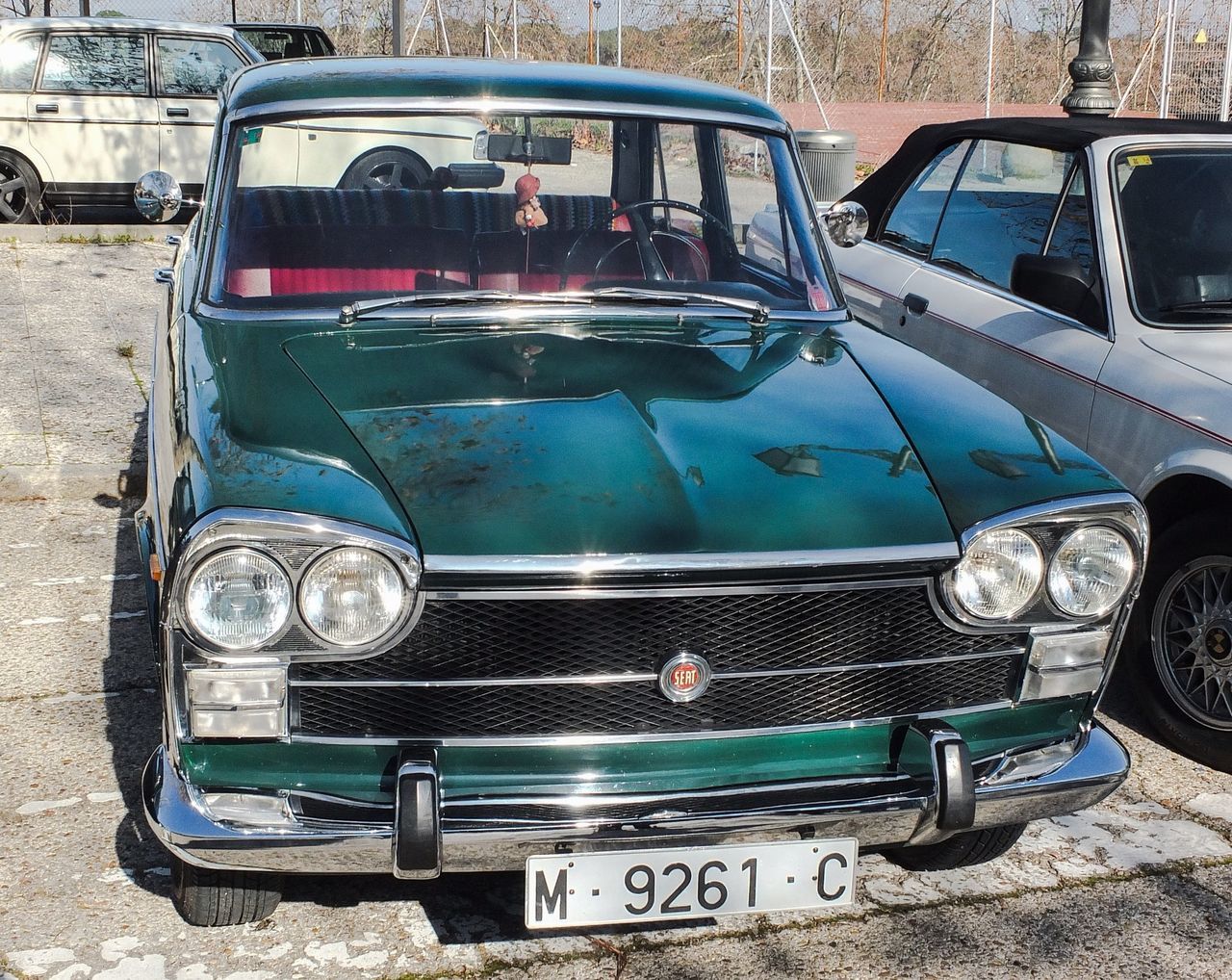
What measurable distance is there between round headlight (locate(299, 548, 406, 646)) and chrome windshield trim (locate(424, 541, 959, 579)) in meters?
0.08

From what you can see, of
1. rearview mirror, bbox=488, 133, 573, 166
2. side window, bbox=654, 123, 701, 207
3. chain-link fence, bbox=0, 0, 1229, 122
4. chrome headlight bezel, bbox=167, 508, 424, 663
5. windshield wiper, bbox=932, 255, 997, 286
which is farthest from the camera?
chain-link fence, bbox=0, 0, 1229, 122

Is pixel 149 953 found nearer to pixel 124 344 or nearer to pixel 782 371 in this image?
pixel 782 371

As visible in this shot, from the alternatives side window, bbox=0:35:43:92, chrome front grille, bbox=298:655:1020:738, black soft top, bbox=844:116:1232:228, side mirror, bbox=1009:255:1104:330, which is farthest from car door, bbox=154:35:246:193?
chrome front grille, bbox=298:655:1020:738

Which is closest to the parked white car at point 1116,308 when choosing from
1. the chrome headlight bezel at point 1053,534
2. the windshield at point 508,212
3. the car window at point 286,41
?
the chrome headlight bezel at point 1053,534

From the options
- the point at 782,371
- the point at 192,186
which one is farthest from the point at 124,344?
the point at 782,371

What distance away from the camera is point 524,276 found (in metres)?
3.76

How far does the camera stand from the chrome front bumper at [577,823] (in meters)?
2.43

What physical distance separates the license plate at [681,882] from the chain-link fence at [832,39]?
16158 mm

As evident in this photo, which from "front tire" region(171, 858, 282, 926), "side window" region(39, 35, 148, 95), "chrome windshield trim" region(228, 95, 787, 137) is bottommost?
"front tire" region(171, 858, 282, 926)

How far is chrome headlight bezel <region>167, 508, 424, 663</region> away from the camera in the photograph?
237 centimetres

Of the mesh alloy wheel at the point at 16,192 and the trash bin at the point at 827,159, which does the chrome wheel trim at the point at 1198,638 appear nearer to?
the trash bin at the point at 827,159

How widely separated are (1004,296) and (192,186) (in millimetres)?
8674

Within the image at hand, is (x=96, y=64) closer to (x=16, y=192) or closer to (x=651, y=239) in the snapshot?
(x=16, y=192)

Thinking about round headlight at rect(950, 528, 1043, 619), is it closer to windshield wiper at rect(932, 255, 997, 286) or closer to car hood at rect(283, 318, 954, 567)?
car hood at rect(283, 318, 954, 567)
